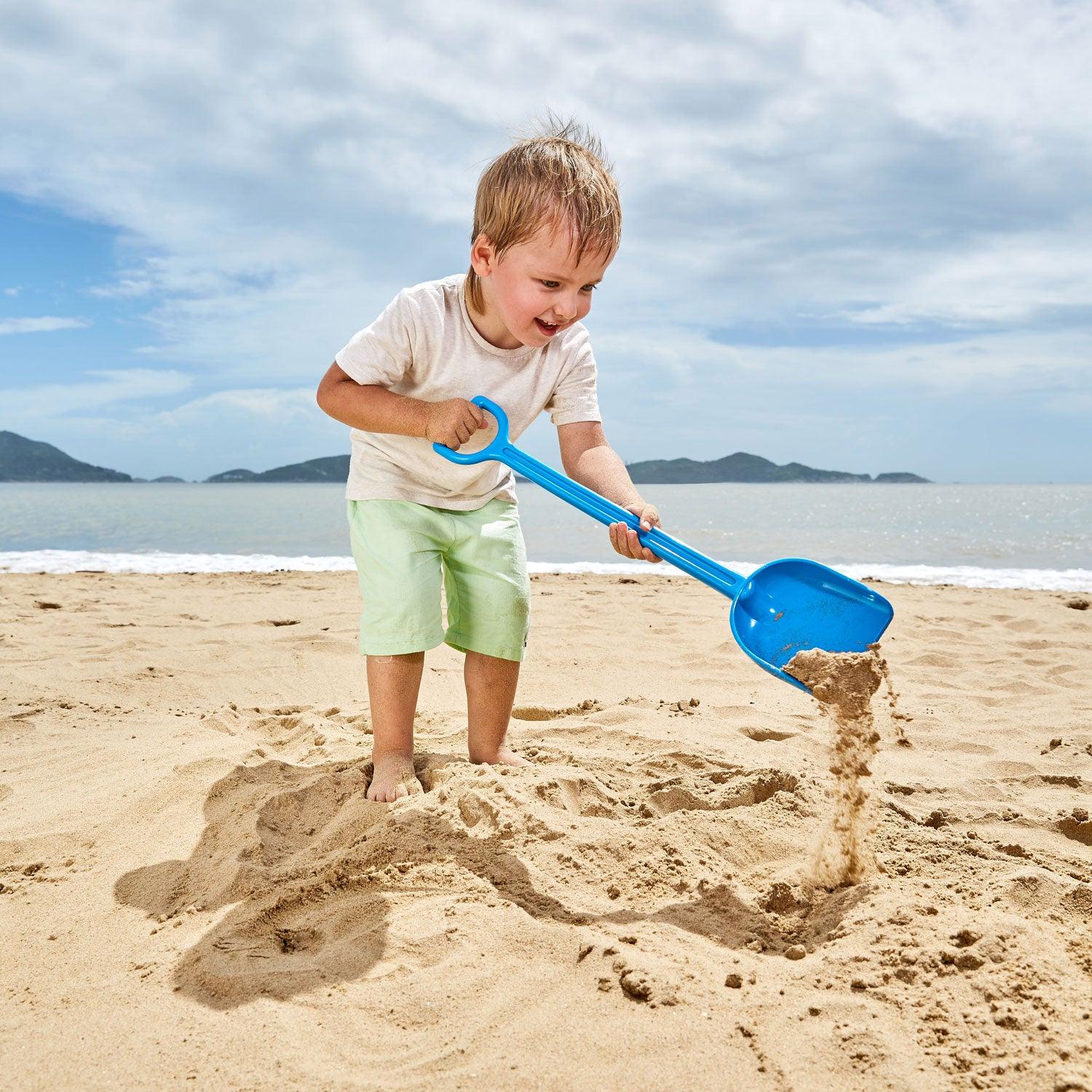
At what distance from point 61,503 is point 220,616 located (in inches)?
685

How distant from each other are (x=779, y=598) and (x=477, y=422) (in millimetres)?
822

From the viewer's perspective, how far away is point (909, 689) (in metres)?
3.39

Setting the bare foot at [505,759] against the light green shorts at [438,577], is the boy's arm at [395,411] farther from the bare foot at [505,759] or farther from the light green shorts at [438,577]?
the bare foot at [505,759]

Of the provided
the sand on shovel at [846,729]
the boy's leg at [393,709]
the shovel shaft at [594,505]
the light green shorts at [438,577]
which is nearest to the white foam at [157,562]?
the light green shorts at [438,577]

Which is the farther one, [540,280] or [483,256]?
[483,256]

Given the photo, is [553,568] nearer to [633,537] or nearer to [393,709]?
[393,709]

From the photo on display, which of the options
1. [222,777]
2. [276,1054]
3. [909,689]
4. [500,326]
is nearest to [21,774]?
[222,777]

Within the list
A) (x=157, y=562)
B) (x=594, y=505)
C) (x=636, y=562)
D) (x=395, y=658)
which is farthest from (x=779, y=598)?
(x=157, y=562)

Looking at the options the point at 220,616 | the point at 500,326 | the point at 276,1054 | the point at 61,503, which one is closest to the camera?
the point at 276,1054

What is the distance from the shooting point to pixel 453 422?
209 centimetres

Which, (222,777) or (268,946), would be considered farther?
(222,777)

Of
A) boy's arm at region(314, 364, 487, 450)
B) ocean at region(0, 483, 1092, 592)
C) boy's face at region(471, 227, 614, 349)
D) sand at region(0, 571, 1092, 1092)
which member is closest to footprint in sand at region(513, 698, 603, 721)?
sand at region(0, 571, 1092, 1092)

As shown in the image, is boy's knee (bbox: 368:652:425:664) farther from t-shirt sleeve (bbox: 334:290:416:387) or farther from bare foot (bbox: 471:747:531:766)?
t-shirt sleeve (bbox: 334:290:416:387)

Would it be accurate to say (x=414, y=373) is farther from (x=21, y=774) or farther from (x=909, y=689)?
(x=909, y=689)
